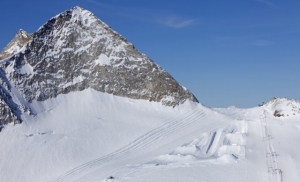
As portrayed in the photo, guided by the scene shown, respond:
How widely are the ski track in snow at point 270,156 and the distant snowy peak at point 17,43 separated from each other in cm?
3620

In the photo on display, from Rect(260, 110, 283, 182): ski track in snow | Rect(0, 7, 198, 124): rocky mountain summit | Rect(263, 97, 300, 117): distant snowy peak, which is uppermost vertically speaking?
Rect(0, 7, 198, 124): rocky mountain summit

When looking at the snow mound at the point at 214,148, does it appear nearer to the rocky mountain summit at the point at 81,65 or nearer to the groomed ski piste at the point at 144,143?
the groomed ski piste at the point at 144,143

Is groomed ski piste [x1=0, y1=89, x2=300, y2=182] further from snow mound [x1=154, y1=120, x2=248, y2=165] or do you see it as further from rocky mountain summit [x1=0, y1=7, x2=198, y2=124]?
rocky mountain summit [x1=0, y1=7, x2=198, y2=124]

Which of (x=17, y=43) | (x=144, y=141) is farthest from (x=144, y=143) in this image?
(x=17, y=43)

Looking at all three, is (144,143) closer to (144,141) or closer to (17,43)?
(144,141)

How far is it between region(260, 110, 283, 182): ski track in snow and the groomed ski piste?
83 mm

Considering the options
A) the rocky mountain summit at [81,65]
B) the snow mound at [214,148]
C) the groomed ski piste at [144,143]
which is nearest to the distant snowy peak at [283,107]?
the groomed ski piste at [144,143]

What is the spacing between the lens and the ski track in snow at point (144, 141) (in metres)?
40.0

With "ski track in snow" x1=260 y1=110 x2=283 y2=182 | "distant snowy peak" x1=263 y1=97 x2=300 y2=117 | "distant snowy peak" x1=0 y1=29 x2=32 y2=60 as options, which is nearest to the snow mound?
"ski track in snow" x1=260 y1=110 x2=283 y2=182

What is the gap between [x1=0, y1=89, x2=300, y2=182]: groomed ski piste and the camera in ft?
119

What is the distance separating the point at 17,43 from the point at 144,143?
29.8 metres

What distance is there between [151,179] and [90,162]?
1099 centimetres

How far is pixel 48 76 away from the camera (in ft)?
187

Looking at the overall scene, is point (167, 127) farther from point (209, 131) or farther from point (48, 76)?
point (48, 76)
